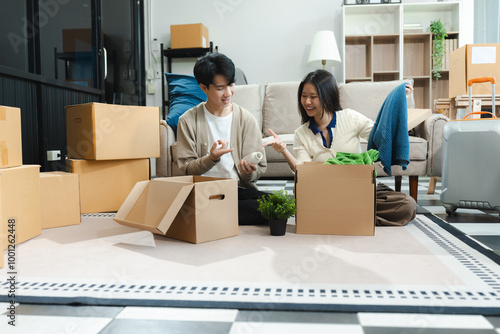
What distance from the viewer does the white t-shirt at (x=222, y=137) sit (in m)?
1.88

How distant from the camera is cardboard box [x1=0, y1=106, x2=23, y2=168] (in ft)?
4.81

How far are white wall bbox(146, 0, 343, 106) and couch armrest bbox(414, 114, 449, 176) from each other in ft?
7.76

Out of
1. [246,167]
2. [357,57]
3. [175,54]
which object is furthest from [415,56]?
[246,167]

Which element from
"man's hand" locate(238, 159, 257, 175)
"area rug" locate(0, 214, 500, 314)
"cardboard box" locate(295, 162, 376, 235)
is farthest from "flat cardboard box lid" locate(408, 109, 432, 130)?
"man's hand" locate(238, 159, 257, 175)

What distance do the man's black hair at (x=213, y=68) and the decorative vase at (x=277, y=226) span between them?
25.9 inches

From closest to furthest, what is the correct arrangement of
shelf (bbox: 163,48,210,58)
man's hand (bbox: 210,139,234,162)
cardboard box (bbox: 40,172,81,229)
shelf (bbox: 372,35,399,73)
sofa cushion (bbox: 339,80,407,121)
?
man's hand (bbox: 210,139,234,162) → cardboard box (bbox: 40,172,81,229) → sofa cushion (bbox: 339,80,407,121) → shelf (bbox: 163,48,210,58) → shelf (bbox: 372,35,399,73)

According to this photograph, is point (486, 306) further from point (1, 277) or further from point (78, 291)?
point (1, 277)

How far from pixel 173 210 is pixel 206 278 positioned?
366mm

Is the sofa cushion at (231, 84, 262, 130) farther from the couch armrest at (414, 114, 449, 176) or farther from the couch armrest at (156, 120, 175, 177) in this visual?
the couch armrest at (414, 114, 449, 176)

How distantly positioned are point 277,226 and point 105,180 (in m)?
1.04

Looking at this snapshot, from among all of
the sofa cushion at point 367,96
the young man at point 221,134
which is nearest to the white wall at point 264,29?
the sofa cushion at point 367,96

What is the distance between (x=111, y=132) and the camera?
83.2 inches

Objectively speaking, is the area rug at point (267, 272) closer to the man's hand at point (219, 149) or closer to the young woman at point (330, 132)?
the young woman at point (330, 132)

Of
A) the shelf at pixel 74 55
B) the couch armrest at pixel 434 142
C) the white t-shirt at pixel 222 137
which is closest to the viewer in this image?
the white t-shirt at pixel 222 137
